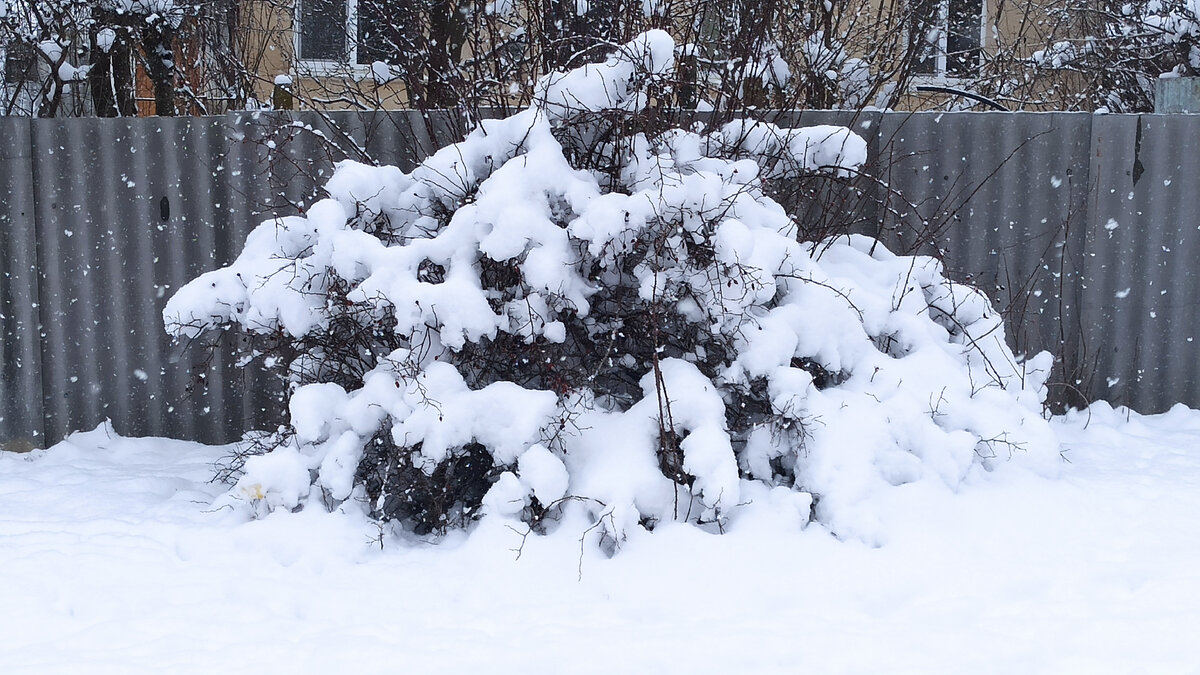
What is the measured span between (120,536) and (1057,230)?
4361mm

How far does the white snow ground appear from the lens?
240 centimetres

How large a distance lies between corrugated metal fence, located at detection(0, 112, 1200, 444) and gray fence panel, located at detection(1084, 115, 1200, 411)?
10 mm

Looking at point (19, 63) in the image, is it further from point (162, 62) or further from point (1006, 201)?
point (1006, 201)

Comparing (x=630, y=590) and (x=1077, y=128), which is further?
(x=1077, y=128)

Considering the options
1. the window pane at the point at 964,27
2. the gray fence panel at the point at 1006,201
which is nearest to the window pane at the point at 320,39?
the window pane at the point at 964,27

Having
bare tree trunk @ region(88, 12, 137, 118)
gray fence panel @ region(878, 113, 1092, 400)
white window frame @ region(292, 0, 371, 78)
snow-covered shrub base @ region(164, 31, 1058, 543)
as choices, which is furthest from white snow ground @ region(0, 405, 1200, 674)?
white window frame @ region(292, 0, 371, 78)

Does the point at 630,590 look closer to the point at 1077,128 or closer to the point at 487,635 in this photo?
the point at 487,635

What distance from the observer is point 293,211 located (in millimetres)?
4562

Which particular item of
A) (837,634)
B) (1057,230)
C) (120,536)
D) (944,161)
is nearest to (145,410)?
(120,536)

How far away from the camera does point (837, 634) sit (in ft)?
8.18

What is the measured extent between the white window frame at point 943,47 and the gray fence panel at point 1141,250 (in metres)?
2.04

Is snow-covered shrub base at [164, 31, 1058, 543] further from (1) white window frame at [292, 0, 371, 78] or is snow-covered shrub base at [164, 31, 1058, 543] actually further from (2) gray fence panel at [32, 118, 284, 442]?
(1) white window frame at [292, 0, 371, 78]

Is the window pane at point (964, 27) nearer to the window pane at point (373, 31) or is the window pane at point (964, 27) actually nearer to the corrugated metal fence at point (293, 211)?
the corrugated metal fence at point (293, 211)

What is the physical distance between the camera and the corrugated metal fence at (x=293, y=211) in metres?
4.55
